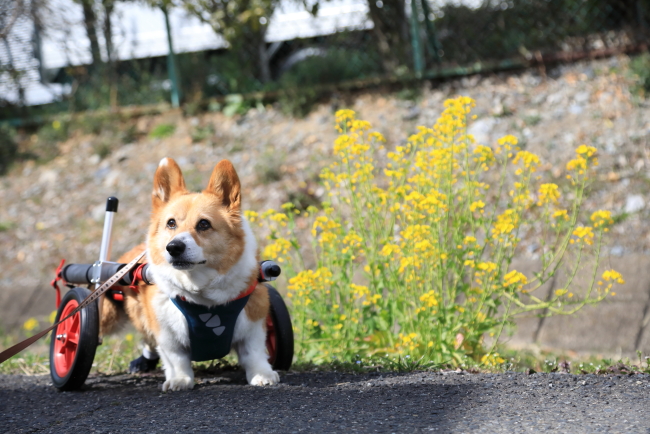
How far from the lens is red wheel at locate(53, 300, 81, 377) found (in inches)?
120

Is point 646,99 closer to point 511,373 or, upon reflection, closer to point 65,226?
point 511,373

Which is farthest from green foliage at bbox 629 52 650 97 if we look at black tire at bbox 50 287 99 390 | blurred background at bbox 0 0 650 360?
black tire at bbox 50 287 99 390

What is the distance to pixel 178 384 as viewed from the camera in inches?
109

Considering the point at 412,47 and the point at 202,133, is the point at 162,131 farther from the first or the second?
the point at 412,47

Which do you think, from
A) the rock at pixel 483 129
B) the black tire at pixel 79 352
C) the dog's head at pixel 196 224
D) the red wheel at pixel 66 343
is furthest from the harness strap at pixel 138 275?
the rock at pixel 483 129

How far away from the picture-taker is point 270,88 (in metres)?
7.70

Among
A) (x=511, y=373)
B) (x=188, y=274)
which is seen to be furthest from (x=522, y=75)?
(x=188, y=274)

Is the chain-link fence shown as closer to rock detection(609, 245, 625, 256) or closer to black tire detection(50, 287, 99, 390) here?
rock detection(609, 245, 625, 256)

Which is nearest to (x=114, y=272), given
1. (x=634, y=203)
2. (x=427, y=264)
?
(x=427, y=264)

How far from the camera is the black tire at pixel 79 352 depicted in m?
2.85

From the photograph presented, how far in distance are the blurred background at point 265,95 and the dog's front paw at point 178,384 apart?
3.40 meters

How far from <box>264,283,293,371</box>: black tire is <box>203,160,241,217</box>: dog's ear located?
0.61 meters

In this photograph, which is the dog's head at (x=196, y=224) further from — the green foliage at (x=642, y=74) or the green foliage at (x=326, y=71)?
the green foliage at (x=642, y=74)

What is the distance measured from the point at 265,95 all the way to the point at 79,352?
17.4ft
